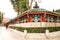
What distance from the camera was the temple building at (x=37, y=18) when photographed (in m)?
2.78

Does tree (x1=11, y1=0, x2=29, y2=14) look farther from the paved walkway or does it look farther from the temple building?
the paved walkway

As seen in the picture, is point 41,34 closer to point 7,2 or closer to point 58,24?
point 58,24

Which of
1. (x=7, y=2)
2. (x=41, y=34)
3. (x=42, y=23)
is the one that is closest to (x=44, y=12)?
(x=42, y=23)

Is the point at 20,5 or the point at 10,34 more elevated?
the point at 20,5

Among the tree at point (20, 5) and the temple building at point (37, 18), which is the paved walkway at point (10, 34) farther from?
the tree at point (20, 5)

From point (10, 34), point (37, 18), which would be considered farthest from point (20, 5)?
point (10, 34)

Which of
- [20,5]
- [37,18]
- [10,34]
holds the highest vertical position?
[20,5]

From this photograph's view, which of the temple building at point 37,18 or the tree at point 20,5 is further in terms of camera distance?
the tree at point 20,5

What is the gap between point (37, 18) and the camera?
2.87 metres

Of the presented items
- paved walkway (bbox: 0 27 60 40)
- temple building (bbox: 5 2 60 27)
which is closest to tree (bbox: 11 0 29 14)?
temple building (bbox: 5 2 60 27)

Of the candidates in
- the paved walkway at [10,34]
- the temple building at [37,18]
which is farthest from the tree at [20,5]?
the paved walkway at [10,34]

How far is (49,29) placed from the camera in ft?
8.97

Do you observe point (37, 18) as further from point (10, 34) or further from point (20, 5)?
point (10, 34)

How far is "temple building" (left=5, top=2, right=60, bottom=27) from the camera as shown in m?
2.78
